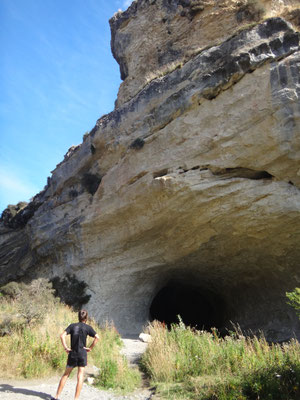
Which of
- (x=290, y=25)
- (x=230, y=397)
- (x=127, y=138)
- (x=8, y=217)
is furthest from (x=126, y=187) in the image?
(x=8, y=217)

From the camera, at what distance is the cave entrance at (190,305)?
1496 centimetres

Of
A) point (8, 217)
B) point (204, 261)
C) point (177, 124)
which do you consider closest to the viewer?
point (177, 124)

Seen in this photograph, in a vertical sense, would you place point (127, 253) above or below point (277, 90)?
below

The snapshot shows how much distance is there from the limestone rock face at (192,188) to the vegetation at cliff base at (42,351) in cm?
346

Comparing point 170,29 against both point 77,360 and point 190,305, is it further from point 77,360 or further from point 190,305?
point 190,305

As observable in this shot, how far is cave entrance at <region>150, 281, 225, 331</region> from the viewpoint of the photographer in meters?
15.0

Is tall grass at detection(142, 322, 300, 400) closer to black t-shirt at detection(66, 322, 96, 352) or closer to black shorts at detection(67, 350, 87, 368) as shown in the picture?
black shorts at detection(67, 350, 87, 368)

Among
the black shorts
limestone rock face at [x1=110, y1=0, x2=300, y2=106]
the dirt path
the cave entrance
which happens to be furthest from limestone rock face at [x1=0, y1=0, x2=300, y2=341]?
the black shorts

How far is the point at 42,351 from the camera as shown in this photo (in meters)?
6.46

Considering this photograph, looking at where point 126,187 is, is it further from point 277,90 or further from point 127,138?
point 277,90

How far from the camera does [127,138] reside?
1164cm

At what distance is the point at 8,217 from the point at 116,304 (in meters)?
9.29

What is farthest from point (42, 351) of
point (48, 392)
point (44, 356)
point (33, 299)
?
point (33, 299)

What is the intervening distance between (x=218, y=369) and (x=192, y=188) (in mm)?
5229
